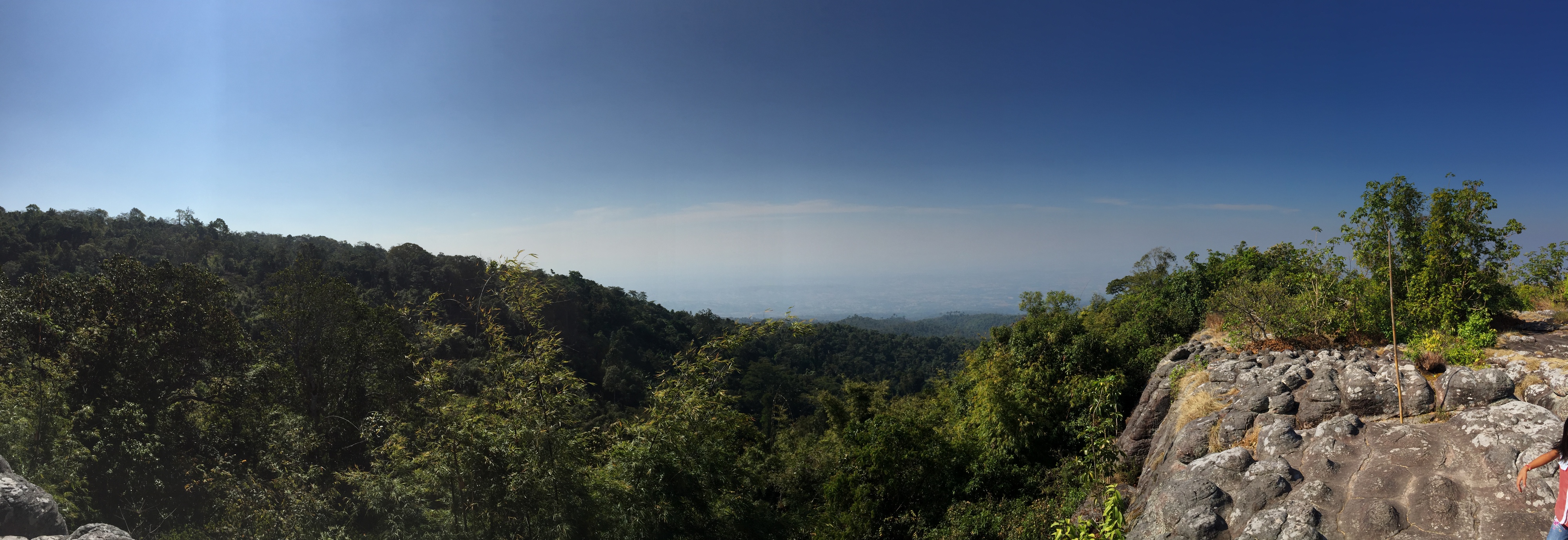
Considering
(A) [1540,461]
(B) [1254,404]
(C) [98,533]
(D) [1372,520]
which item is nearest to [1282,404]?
(B) [1254,404]

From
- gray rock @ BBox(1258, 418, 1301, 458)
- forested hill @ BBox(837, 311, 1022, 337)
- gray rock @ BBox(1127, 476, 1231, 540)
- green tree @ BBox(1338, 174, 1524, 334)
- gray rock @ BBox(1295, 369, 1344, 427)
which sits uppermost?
green tree @ BBox(1338, 174, 1524, 334)

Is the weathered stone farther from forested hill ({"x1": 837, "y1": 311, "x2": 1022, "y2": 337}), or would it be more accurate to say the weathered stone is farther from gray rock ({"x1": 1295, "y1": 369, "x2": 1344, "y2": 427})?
forested hill ({"x1": 837, "y1": 311, "x2": 1022, "y2": 337})

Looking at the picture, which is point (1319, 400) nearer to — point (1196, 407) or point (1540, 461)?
point (1196, 407)

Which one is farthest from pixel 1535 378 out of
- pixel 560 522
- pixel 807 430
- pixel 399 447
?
pixel 807 430

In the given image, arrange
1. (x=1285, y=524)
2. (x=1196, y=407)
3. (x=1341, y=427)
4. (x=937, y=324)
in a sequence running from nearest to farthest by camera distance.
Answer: (x=1285, y=524)
(x=1341, y=427)
(x=1196, y=407)
(x=937, y=324)

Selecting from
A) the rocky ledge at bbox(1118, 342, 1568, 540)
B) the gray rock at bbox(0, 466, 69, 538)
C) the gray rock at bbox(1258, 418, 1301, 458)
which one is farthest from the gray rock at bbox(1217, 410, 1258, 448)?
the gray rock at bbox(0, 466, 69, 538)

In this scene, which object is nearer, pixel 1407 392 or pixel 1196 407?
pixel 1407 392

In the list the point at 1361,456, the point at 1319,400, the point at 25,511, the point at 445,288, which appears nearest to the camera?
the point at 25,511
